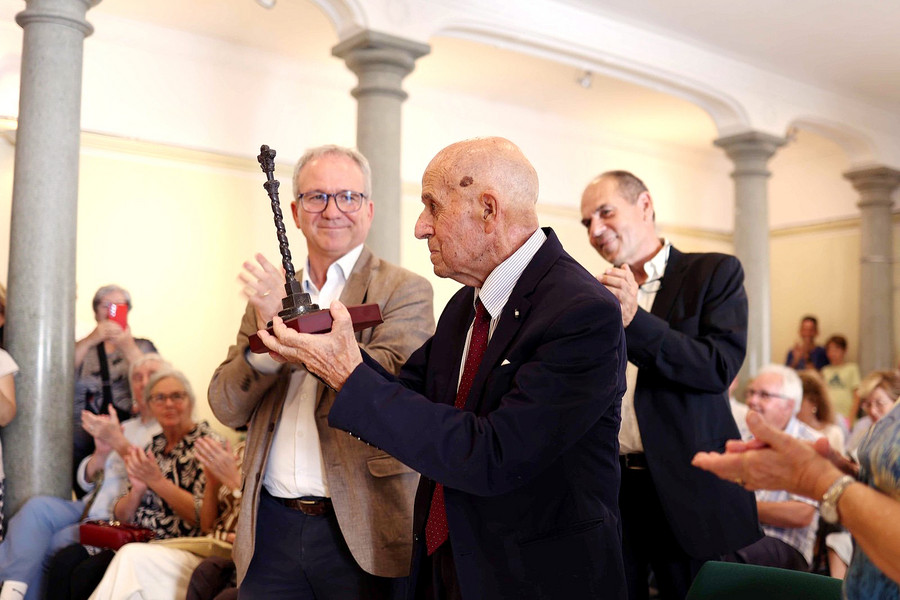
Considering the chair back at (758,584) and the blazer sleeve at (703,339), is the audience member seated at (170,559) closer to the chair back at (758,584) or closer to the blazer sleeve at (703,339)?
the blazer sleeve at (703,339)

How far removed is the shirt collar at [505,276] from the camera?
1.78 metres

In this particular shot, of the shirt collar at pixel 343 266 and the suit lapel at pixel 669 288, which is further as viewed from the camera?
the suit lapel at pixel 669 288

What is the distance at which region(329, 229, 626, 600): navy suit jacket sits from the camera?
5.13 feet

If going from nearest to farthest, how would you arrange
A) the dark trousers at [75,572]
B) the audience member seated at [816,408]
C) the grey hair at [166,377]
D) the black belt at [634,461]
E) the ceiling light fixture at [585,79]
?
1. the black belt at [634,461]
2. the dark trousers at [75,572]
3. the grey hair at [166,377]
4. the audience member seated at [816,408]
5. the ceiling light fixture at [585,79]

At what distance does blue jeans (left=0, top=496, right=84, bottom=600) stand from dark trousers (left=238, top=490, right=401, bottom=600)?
90.4 inches

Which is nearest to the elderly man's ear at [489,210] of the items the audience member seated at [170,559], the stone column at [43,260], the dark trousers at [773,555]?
the audience member seated at [170,559]

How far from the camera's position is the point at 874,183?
1029cm

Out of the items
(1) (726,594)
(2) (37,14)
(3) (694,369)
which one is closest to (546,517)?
(1) (726,594)

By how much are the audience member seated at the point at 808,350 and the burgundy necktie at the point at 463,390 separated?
32.7 ft

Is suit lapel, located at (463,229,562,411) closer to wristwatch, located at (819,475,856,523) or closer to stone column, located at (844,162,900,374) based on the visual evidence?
wristwatch, located at (819,475,856,523)

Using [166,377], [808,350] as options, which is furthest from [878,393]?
[808,350]

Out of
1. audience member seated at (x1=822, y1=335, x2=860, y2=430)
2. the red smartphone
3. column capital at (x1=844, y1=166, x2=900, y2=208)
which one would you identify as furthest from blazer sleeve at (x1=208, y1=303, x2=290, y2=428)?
column capital at (x1=844, y1=166, x2=900, y2=208)

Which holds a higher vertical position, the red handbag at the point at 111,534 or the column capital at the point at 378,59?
the column capital at the point at 378,59

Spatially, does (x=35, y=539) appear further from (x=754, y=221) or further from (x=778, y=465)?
(x=754, y=221)
